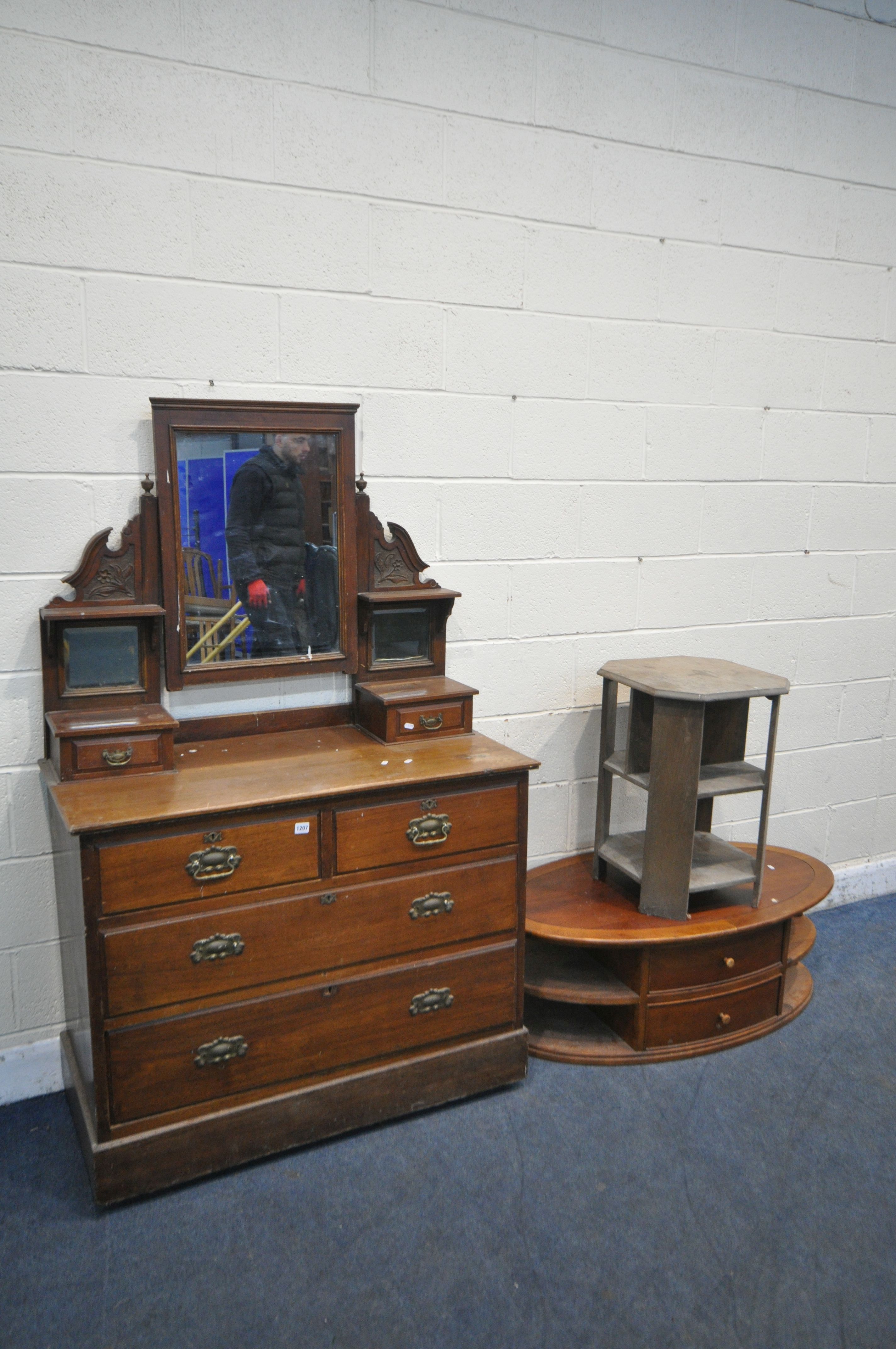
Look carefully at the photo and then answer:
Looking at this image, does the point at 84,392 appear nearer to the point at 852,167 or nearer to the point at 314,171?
the point at 314,171

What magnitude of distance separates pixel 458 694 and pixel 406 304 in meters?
1.01

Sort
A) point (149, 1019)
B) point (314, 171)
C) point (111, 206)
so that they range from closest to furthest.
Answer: point (149, 1019)
point (111, 206)
point (314, 171)

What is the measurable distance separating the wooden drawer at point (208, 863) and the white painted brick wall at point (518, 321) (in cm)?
52

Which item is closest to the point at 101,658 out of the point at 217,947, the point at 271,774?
the point at 271,774

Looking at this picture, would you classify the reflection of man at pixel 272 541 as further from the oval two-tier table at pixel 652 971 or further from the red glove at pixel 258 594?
the oval two-tier table at pixel 652 971

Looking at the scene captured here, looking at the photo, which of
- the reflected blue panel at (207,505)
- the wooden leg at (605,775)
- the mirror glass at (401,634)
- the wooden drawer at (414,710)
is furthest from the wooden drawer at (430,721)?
the reflected blue panel at (207,505)

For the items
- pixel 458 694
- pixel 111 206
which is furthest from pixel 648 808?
pixel 111 206

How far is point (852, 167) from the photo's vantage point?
3.06 m

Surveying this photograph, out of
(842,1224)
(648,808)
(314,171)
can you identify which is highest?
(314,171)

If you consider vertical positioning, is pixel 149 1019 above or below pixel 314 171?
below

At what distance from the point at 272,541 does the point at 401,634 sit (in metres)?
0.43

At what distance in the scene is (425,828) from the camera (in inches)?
87.4

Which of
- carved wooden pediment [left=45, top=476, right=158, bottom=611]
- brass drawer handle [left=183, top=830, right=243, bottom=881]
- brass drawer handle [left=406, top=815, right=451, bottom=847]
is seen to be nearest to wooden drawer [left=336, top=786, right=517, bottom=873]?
brass drawer handle [left=406, top=815, right=451, bottom=847]

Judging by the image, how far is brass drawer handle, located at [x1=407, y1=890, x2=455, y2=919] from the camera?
2242mm
